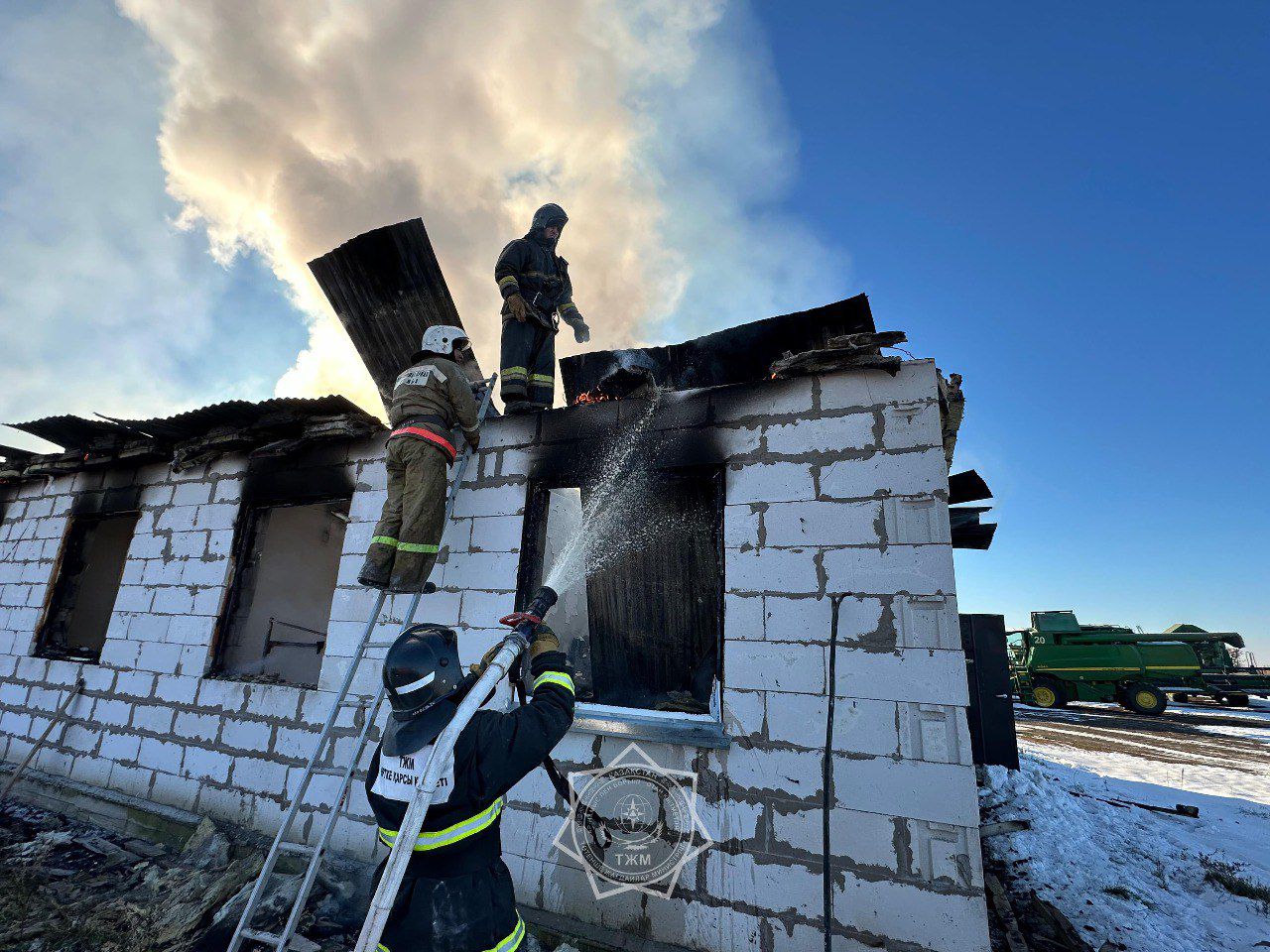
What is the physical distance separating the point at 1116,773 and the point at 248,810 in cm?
1112

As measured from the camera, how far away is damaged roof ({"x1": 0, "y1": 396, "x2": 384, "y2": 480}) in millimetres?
4688

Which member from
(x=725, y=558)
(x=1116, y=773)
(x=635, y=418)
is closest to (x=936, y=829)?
(x=725, y=558)

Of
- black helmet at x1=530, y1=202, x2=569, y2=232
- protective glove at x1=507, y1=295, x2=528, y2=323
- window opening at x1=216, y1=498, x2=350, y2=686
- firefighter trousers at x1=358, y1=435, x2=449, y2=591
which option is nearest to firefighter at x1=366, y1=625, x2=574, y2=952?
firefighter trousers at x1=358, y1=435, x2=449, y2=591

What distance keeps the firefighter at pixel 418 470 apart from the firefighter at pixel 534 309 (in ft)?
3.57

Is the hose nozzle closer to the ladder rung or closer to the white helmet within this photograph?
the white helmet

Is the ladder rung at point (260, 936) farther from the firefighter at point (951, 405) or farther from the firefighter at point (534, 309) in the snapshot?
the firefighter at point (951, 405)

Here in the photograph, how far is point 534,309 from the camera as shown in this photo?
5.26 m

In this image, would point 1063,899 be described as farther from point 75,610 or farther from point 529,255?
point 75,610

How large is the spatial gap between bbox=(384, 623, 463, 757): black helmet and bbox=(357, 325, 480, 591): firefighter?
144cm

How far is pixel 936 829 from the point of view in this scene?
2.61 metres

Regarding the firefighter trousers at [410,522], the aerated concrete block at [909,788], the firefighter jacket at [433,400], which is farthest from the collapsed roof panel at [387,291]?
the aerated concrete block at [909,788]

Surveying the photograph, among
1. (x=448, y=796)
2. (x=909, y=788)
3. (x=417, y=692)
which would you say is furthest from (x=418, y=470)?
(x=909, y=788)

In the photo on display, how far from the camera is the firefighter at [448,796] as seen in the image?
1917 millimetres

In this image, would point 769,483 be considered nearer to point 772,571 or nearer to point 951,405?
point 772,571
